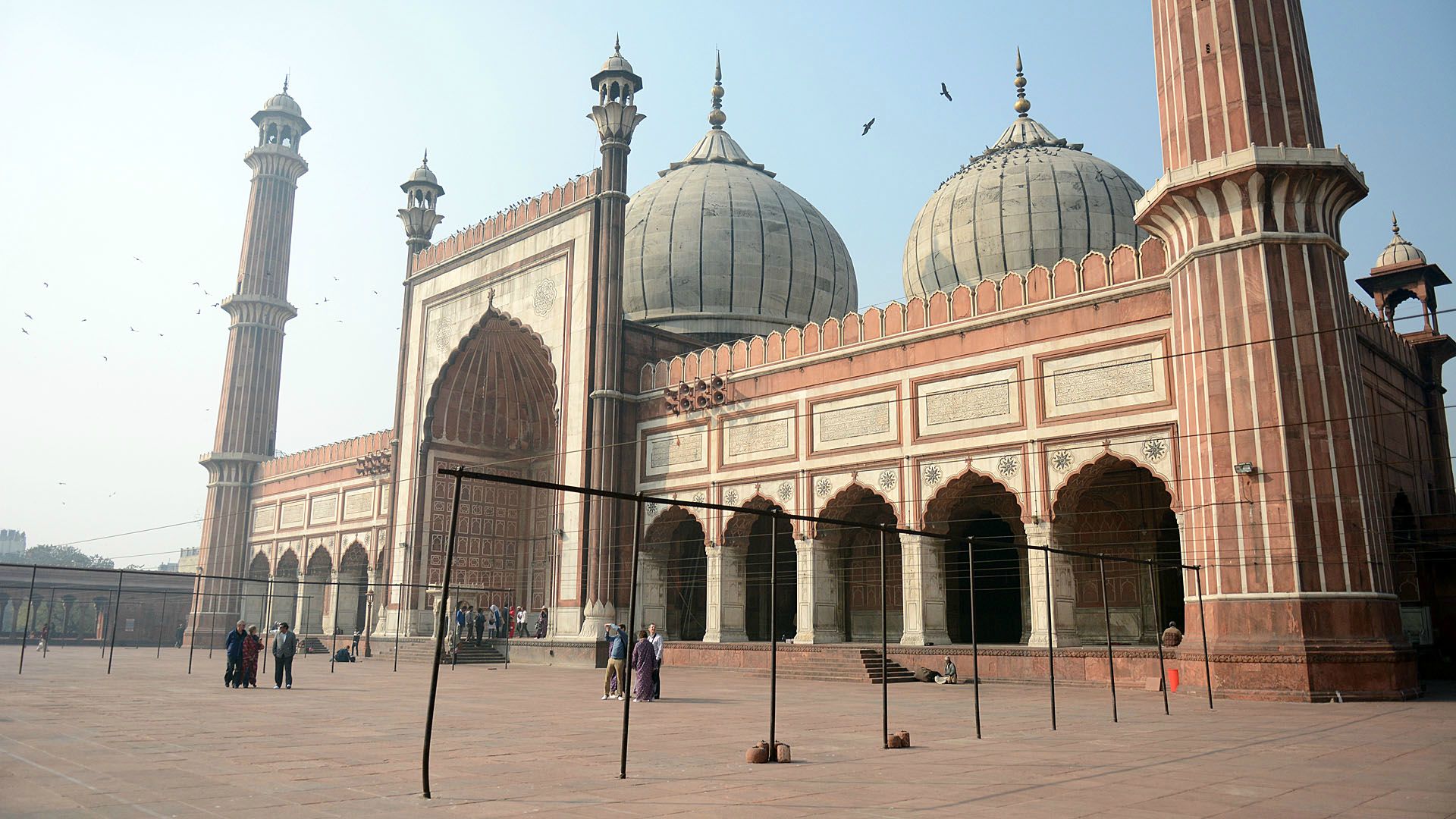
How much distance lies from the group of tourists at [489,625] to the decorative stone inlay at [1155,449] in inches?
506

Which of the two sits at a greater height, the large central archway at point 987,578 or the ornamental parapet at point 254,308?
the ornamental parapet at point 254,308

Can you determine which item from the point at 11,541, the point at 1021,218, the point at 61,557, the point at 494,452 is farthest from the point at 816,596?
the point at 11,541

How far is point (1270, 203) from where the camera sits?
12359 millimetres

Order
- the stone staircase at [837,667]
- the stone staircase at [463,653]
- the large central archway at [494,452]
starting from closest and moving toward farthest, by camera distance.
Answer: the stone staircase at [837,667], the stone staircase at [463,653], the large central archway at [494,452]

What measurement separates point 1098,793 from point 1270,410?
8.33 metres

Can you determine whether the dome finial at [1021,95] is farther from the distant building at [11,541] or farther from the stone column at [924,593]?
the distant building at [11,541]

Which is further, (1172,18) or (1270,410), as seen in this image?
(1172,18)

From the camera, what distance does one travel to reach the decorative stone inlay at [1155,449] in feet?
44.9

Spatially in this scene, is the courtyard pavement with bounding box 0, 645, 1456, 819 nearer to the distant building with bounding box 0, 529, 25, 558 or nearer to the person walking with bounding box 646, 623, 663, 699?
the person walking with bounding box 646, 623, 663, 699

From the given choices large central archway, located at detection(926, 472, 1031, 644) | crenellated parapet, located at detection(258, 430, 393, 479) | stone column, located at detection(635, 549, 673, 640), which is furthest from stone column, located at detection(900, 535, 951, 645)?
crenellated parapet, located at detection(258, 430, 393, 479)

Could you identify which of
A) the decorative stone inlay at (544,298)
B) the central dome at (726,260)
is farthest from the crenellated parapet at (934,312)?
the central dome at (726,260)

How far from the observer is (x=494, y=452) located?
26656 mm

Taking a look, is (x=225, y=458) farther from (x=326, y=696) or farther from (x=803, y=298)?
(x=326, y=696)

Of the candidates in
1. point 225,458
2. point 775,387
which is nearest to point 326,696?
point 775,387
